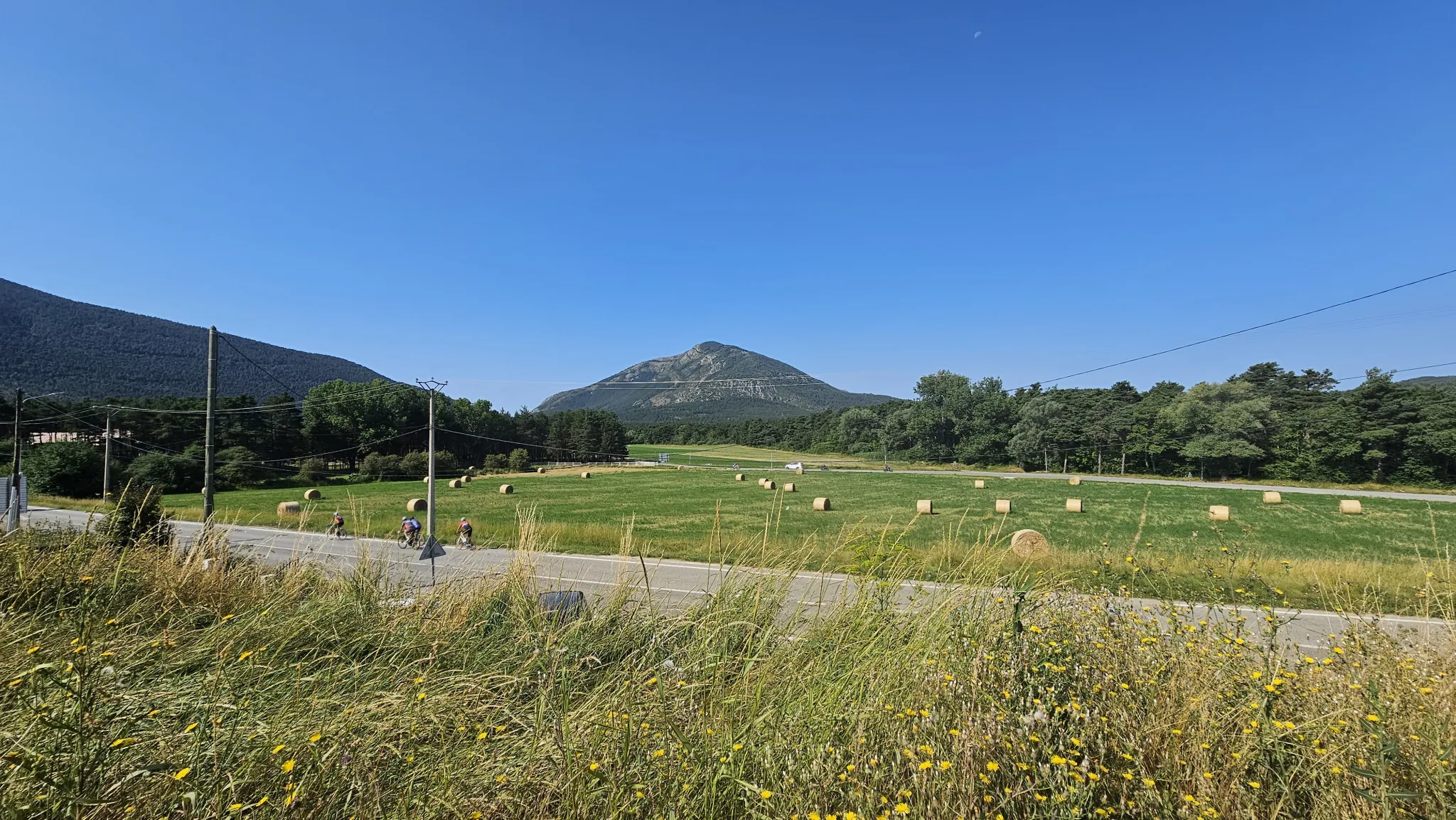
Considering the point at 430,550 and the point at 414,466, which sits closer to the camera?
the point at 430,550

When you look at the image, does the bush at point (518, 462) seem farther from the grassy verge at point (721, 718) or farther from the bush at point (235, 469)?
the grassy verge at point (721, 718)

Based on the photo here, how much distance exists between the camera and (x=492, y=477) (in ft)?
202

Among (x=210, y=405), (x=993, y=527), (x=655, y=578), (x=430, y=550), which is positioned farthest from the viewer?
(x=210, y=405)

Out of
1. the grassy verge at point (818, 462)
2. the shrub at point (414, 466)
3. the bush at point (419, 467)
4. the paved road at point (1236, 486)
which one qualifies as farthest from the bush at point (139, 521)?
the grassy verge at point (818, 462)

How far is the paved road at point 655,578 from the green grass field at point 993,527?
0.91 feet

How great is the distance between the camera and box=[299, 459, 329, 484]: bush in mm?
59562

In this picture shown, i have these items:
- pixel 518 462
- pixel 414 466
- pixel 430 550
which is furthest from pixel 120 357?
pixel 430 550

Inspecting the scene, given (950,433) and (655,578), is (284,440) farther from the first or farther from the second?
(950,433)

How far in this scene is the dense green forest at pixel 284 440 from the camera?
44812 millimetres

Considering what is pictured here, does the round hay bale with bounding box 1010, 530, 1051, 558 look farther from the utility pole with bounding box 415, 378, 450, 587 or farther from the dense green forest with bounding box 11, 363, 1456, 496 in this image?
the dense green forest with bounding box 11, 363, 1456, 496

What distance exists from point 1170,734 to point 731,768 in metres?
1.91

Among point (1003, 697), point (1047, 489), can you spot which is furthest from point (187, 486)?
point (1047, 489)

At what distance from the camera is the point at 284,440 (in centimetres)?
6994

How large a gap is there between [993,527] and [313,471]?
237 ft
